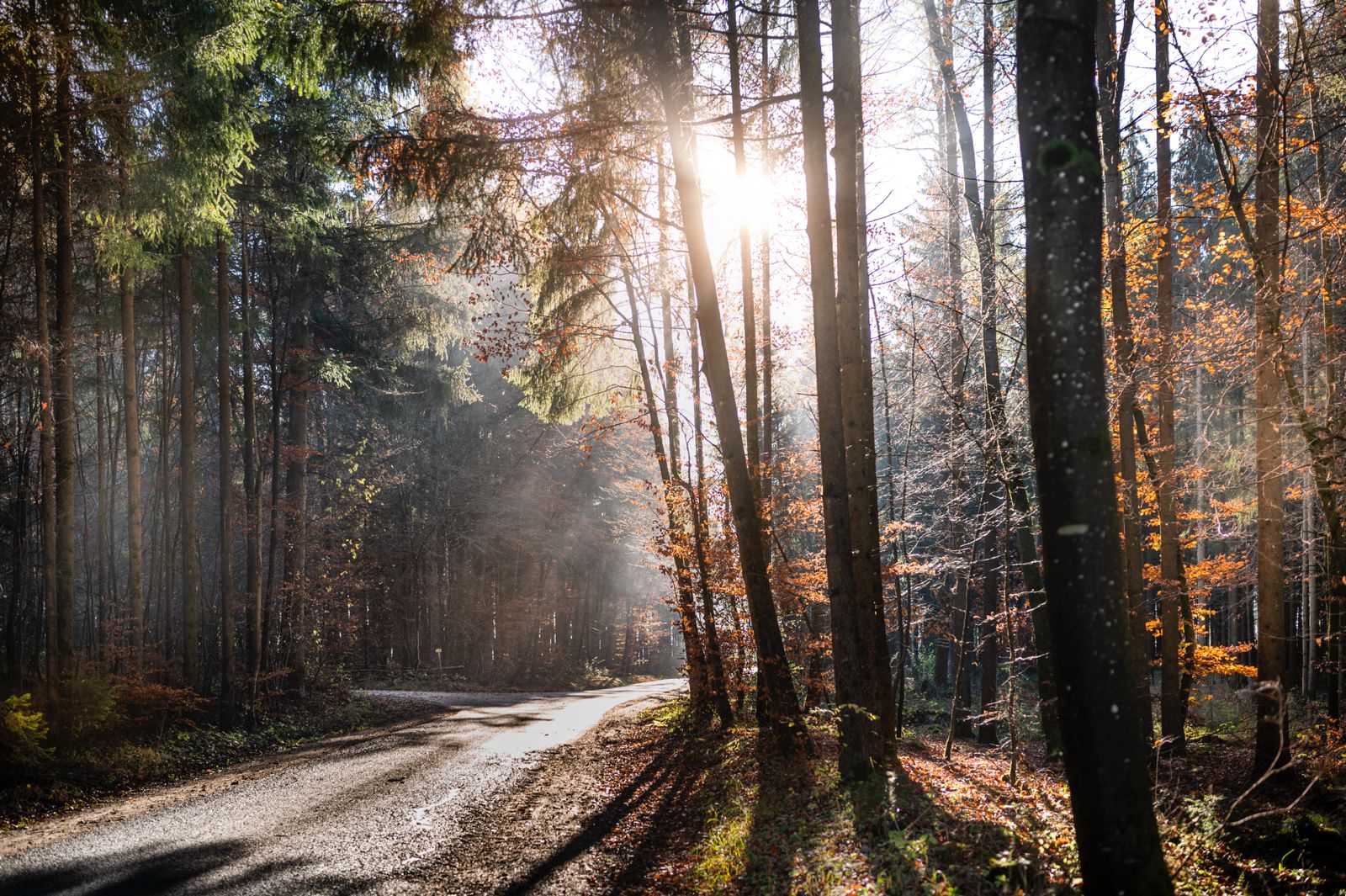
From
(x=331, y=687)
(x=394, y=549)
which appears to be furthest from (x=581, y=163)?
(x=394, y=549)

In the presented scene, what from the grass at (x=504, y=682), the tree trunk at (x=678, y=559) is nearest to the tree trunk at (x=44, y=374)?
the tree trunk at (x=678, y=559)

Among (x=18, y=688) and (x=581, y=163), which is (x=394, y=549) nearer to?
(x=18, y=688)

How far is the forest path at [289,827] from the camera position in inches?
213

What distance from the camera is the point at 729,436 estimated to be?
923 cm

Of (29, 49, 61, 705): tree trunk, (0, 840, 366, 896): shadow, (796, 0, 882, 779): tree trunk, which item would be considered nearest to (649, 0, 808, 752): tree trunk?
(796, 0, 882, 779): tree trunk

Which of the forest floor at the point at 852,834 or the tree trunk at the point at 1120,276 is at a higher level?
the tree trunk at the point at 1120,276

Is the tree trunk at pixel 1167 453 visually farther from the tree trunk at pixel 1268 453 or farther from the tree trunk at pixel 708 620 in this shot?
the tree trunk at pixel 708 620

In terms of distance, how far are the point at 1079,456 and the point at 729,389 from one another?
252 inches

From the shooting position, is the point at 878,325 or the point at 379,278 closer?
the point at 878,325

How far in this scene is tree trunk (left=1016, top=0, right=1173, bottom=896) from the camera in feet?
9.84

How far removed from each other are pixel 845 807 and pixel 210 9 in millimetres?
12566

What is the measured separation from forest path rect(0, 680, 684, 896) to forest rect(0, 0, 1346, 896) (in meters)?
0.09

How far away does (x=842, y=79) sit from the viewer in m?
7.69

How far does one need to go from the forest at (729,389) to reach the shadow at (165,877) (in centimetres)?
6
